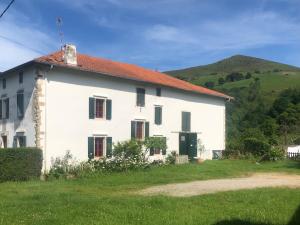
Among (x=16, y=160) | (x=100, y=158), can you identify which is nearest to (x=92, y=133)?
(x=100, y=158)

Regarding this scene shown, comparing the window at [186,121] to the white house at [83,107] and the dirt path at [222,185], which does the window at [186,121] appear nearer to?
the white house at [83,107]

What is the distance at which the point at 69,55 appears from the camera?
2162 cm

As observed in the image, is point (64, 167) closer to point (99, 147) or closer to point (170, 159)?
point (99, 147)

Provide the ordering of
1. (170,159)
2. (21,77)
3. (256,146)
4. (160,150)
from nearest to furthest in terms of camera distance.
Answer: (21,77)
(160,150)
(170,159)
(256,146)

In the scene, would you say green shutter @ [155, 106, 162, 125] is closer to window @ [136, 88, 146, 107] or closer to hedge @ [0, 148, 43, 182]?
window @ [136, 88, 146, 107]

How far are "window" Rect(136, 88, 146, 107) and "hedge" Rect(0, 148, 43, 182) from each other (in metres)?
7.74

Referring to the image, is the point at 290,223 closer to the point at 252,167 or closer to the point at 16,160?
the point at 16,160

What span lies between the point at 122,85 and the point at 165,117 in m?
4.18

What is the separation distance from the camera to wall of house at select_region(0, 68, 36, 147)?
67.8 ft

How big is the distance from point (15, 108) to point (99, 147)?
181 inches

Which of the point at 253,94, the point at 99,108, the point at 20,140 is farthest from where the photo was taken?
the point at 253,94

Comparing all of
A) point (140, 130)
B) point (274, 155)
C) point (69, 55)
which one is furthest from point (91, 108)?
point (274, 155)

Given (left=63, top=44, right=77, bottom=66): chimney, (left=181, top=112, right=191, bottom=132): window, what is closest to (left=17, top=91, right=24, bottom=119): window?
(left=63, top=44, right=77, bottom=66): chimney

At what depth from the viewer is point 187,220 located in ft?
31.1
